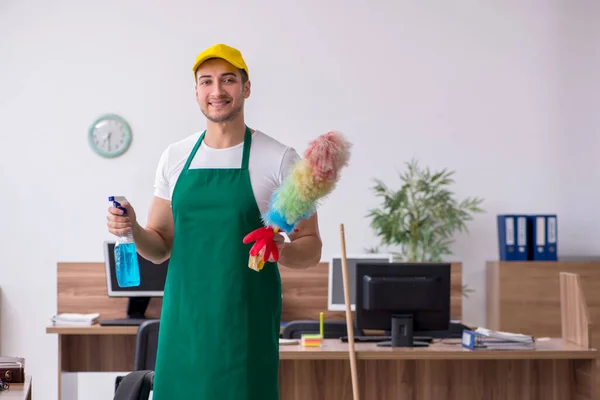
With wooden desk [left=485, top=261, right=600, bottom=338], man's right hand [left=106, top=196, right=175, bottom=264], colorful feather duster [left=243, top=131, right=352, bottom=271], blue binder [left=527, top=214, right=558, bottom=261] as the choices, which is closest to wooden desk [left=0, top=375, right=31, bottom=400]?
man's right hand [left=106, top=196, right=175, bottom=264]

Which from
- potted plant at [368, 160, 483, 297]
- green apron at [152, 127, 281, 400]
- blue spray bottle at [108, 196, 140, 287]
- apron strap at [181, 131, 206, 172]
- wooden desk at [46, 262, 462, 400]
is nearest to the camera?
green apron at [152, 127, 281, 400]

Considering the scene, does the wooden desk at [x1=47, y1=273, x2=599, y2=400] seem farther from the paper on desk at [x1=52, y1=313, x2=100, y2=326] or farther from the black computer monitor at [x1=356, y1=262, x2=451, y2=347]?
the paper on desk at [x1=52, y1=313, x2=100, y2=326]

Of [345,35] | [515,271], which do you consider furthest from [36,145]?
[515,271]

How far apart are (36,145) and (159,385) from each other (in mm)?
4847

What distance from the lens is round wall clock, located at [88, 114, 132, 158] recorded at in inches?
251

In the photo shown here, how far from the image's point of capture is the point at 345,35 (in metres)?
6.55

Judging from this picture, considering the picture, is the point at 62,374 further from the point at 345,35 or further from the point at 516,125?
the point at 516,125

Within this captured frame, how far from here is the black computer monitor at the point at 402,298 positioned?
4.19 meters

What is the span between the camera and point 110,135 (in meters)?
6.38

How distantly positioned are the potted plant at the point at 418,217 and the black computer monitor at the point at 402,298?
180cm

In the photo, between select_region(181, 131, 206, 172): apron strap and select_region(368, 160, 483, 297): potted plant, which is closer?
select_region(181, 131, 206, 172): apron strap

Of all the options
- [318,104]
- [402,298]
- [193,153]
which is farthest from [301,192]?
[318,104]

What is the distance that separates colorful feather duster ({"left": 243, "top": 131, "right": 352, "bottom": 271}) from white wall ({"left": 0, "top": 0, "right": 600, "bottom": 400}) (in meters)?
4.54

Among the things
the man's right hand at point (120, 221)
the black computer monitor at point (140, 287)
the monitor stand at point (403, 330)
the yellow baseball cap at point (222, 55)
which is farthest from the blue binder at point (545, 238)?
the man's right hand at point (120, 221)
